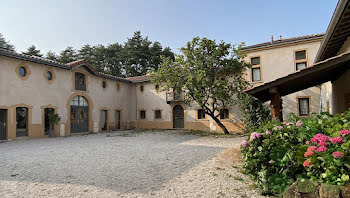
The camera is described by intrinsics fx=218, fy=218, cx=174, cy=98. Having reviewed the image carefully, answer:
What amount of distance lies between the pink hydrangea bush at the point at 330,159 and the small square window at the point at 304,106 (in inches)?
529

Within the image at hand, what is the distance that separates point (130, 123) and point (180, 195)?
19.8 metres

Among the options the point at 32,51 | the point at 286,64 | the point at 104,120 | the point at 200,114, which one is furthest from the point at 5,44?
the point at 286,64

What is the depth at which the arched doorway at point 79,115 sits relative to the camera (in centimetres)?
1764

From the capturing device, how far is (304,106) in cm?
1496

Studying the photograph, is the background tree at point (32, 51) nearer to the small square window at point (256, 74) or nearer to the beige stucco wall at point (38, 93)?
the beige stucco wall at point (38, 93)

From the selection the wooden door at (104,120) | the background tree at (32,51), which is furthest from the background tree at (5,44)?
the wooden door at (104,120)

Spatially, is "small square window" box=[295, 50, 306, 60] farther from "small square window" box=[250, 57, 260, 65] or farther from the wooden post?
the wooden post

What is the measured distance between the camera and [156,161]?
707 cm

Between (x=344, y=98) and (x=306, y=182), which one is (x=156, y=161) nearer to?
(x=306, y=182)

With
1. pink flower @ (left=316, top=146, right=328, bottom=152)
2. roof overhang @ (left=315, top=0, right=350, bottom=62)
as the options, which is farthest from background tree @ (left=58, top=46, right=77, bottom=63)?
pink flower @ (left=316, top=146, right=328, bottom=152)

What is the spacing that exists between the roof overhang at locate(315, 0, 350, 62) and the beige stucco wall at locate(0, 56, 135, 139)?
16286mm

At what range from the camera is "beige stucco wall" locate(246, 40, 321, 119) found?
1439 cm

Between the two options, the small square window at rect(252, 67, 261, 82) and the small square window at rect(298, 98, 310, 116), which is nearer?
the small square window at rect(298, 98, 310, 116)

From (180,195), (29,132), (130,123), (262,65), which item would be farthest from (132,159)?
(130,123)
